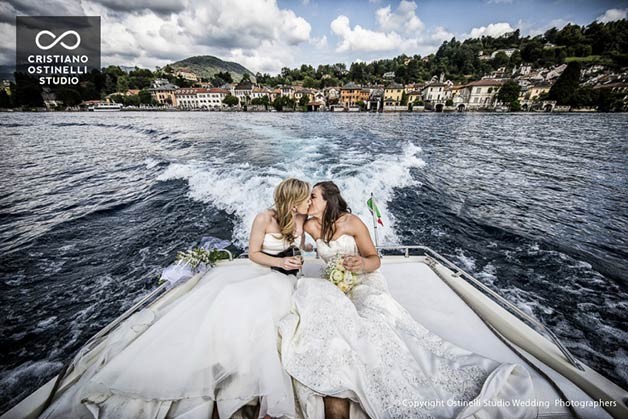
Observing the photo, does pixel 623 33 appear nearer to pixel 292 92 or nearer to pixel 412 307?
pixel 292 92

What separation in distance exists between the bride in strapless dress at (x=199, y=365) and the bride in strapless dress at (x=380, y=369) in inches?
7.1

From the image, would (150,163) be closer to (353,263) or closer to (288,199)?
(288,199)

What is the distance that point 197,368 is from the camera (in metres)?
1.72

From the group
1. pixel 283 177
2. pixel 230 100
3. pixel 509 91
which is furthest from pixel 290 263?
pixel 230 100

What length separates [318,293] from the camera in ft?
7.05

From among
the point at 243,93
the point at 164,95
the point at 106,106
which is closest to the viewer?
the point at 106,106

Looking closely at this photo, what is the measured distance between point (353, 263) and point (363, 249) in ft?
1.04

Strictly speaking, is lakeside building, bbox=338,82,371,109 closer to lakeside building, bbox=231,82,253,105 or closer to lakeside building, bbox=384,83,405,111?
lakeside building, bbox=384,83,405,111

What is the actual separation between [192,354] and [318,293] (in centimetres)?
112

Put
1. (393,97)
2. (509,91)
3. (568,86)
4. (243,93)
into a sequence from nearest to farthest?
1. (568,86)
2. (509,91)
3. (393,97)
4. (243,93)

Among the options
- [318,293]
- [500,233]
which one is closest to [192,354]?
[318,293]

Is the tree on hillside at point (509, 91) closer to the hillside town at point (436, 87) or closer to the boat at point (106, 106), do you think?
the hillside town at point (436, 87)

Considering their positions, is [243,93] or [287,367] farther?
[243,93]

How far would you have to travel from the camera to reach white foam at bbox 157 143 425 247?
25.0 ft
